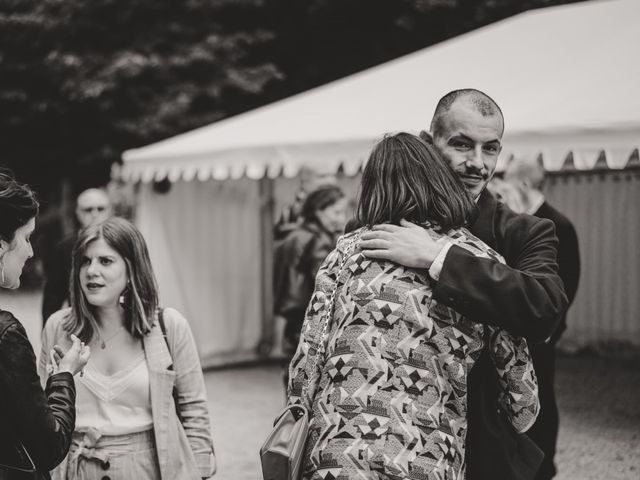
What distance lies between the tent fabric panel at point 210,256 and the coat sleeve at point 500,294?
777 cm

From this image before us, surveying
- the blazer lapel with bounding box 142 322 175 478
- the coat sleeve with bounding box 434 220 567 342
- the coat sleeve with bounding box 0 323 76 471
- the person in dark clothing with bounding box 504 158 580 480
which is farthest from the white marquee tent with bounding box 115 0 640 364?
the coat sleeve with bounding box 0 323 76 471

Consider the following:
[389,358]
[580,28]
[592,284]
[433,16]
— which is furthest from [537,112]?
[433,16]

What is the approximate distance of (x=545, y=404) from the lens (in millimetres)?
5020

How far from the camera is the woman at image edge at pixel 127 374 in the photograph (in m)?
3.32

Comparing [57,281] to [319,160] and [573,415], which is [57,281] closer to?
[319,160]

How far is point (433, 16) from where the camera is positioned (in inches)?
740

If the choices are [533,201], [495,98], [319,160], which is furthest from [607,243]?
[533,201]

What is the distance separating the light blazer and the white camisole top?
0.15 feet

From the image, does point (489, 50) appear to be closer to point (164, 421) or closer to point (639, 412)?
point (639, 412)

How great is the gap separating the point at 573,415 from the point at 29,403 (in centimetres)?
684

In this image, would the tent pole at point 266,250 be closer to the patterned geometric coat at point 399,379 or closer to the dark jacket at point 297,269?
the dark jacket at point 297,269

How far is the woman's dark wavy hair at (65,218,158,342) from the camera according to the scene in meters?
3.51

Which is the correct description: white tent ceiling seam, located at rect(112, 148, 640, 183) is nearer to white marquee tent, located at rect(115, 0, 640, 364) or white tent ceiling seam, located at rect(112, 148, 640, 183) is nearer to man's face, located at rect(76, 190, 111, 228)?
white marquee tent, located at rect(115, 0, 640, 364)

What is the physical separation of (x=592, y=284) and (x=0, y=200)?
389 inches
